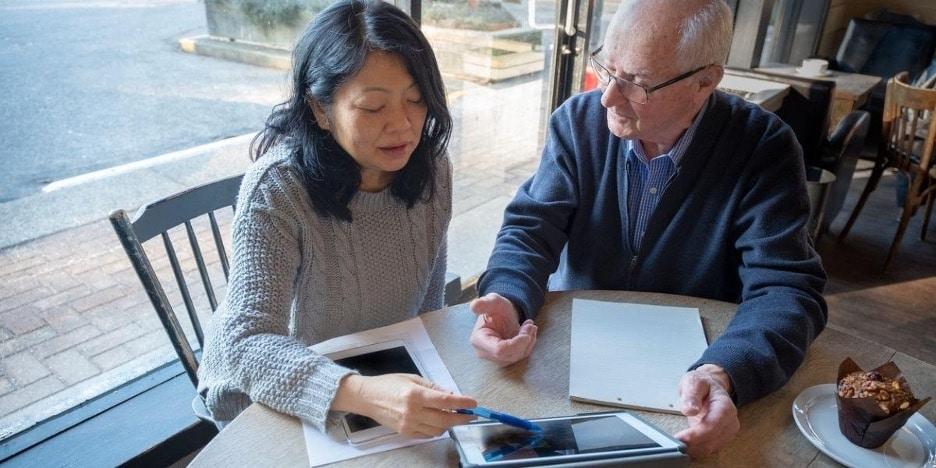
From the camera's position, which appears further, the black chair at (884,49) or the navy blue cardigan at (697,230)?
the black chair at (884,49)

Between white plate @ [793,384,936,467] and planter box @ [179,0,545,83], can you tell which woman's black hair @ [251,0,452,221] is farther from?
white plate @ [793,384,936,467]

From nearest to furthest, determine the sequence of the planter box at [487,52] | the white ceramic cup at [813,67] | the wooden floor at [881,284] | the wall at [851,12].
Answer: the planter box at [487,52], the wooden floor at [881,284], the white ceramic cup at [813,67], the wall at [851,12]

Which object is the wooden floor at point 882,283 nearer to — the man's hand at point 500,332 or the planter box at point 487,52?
the planter box at point 487,52

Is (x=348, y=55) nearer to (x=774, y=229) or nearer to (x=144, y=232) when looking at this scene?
(x=144, y=232)

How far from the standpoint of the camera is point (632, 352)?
3.56ft

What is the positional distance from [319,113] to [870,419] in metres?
1.04

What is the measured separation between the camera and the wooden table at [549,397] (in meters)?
0.85

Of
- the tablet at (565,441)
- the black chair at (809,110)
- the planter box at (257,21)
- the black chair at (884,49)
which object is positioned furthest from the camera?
the black chair at (884,49)

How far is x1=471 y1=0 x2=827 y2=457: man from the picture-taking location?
1.13 m

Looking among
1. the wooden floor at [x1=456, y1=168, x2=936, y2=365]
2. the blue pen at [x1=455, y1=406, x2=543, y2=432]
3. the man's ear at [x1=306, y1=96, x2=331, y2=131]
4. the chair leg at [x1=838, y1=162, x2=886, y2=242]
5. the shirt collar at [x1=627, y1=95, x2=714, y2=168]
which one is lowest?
the wooden floor at [x1=456, y1=168, x2=936, y2=365]

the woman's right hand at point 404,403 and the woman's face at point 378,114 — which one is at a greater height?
the woman's face at point 378,114

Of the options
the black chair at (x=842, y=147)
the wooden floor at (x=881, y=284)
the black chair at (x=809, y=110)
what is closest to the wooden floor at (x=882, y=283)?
the wooden floor at (x=881, y=284)

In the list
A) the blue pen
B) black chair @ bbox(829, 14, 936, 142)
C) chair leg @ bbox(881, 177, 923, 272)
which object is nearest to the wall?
black chair @ bbox(829, 14, 936, 142)

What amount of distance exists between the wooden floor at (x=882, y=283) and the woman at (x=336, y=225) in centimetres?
233
